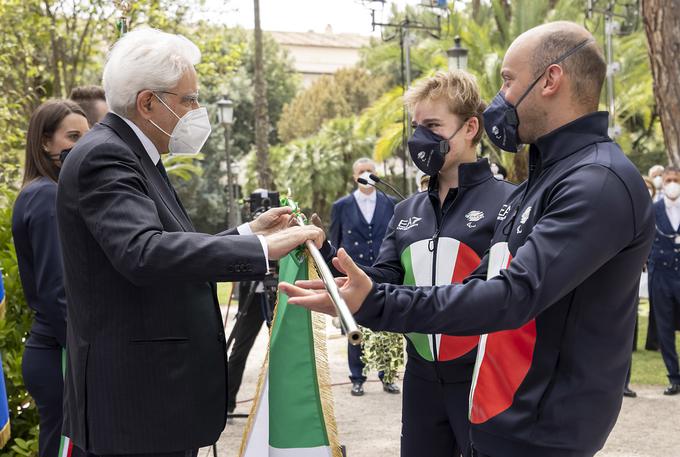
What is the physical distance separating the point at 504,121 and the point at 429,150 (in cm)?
102

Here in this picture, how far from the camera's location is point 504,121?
2713 millimetres

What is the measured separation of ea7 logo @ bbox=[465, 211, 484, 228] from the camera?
3576 mm

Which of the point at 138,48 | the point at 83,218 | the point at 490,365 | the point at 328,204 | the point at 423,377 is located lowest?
the point at 328,204

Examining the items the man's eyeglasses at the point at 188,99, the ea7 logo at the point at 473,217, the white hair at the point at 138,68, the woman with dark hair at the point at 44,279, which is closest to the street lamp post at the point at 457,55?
the woman with dark hair at the point at 44,279

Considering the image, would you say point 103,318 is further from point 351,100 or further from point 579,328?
point 351,100

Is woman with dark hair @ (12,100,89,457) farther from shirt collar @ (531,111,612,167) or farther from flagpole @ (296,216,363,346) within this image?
shirt collar @ (531,111,612,167)

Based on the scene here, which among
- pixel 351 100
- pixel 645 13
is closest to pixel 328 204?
pixel 351 100

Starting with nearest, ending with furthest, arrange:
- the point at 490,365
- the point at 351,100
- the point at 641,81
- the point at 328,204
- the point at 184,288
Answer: the point at 490,365
the point at 184,288
the point at 641,81
the point at 328,204
the point at 351,100

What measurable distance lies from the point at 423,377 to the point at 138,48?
1773 millimetres

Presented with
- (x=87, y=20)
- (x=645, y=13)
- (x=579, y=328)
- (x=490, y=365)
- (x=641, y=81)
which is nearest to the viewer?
(x=579, y=328)

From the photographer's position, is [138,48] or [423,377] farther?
[423,377]

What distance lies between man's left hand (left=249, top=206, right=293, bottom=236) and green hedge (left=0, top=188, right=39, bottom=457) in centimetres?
269

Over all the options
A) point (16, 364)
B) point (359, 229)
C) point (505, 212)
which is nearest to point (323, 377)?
point (505, 212)

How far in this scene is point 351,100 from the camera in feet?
157
